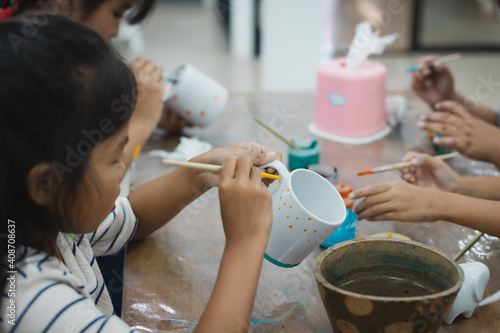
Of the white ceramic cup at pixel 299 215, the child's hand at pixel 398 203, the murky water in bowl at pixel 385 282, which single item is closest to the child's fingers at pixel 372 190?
the child's hand at pixel 398 203

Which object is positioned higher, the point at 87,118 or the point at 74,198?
the point at 87,118

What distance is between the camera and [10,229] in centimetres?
70

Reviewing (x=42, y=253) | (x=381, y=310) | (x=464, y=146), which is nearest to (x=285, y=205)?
(x=381, y=310)

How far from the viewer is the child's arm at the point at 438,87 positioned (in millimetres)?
1732

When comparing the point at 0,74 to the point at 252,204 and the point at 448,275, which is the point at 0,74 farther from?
the point at 448,275

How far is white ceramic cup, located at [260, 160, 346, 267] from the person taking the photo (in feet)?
2.69

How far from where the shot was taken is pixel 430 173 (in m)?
1.23

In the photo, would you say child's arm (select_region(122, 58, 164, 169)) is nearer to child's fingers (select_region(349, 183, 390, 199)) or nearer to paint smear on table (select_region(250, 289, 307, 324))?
child's fingers (select_region(349, 183, 390, 199))

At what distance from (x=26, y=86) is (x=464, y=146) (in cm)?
105

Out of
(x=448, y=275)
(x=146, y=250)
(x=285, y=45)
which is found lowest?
(x=285, y=45)

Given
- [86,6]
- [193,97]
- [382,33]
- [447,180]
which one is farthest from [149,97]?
[382,33]

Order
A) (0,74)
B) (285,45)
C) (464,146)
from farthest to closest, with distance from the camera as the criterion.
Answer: (285,45) < (464,146) < (0,74)

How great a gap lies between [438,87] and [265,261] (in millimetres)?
1020

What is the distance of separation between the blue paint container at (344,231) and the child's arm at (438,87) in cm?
85
